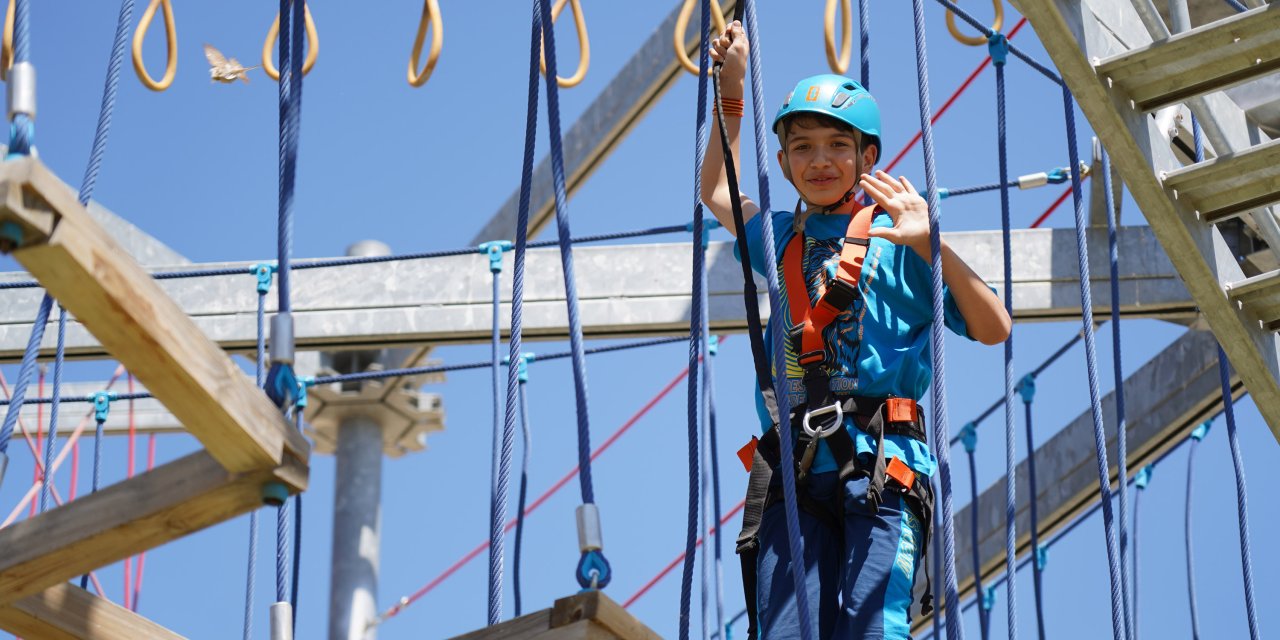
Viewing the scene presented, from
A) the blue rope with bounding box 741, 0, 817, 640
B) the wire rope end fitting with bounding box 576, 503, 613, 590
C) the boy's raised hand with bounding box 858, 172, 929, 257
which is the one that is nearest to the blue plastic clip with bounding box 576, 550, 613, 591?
the wire rope end fitting with bounding box 576, 503, 613, 590

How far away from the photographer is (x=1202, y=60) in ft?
12.7

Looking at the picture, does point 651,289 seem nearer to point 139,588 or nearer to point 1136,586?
point 1136,586

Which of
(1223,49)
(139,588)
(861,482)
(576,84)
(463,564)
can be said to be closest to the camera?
(861,482)

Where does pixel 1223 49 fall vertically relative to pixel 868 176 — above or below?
above

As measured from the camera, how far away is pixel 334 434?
7848 mm

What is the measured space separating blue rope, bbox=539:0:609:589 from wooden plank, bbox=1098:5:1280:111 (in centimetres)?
119

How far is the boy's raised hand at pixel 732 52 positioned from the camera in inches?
145

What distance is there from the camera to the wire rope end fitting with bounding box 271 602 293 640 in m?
3.25

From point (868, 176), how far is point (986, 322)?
0.35m

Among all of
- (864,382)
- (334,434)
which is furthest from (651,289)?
(864,382)

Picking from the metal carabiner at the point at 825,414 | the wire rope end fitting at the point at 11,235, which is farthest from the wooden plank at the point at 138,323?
the metal carabiner at the point at 825,414

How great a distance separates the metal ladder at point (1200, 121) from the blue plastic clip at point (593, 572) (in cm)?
156

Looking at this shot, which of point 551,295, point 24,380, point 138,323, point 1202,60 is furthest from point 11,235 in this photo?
point 551,295

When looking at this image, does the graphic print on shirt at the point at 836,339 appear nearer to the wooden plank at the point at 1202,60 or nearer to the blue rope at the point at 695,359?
the blue rope at the point at 695,359
